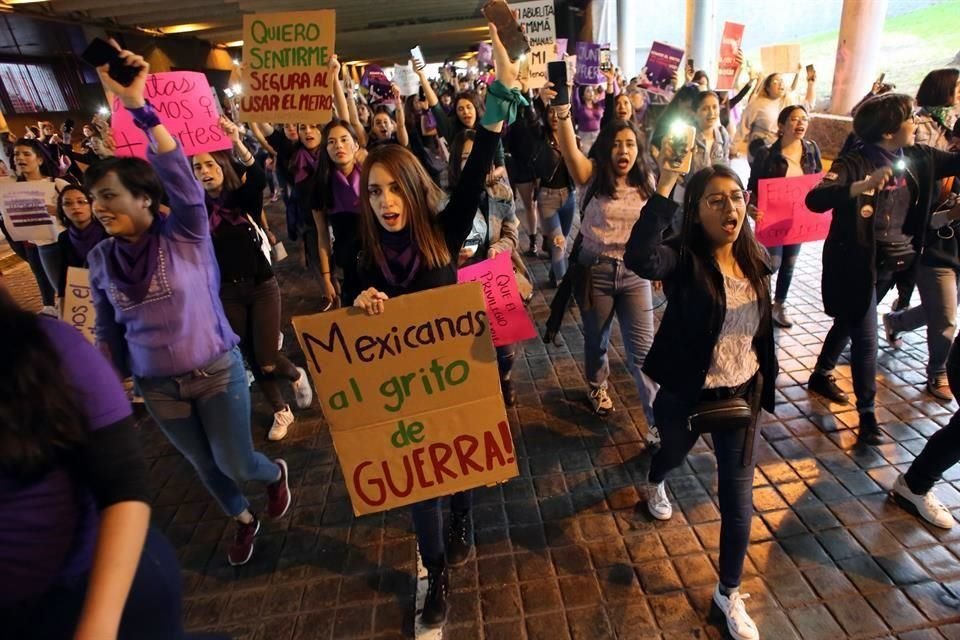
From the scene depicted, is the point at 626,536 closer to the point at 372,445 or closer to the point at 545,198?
the point at 372,445

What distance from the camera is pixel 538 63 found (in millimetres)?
7125

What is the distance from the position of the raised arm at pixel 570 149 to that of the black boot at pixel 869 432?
2397 millimetres

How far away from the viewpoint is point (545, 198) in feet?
19.9

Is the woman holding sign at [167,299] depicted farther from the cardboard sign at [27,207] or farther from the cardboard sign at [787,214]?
the cardboard sign at [787,214]

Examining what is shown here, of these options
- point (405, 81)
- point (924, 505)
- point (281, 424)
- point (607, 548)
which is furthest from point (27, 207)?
point (405, 81)

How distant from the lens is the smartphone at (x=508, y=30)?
7.34ft

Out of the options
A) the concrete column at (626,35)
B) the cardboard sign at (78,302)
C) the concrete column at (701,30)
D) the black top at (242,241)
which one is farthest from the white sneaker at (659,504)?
the concrete column at (626,35)

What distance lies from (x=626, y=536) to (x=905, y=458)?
1892mm

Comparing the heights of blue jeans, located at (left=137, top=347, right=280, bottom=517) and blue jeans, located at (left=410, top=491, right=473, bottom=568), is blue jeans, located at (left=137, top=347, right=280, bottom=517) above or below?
above

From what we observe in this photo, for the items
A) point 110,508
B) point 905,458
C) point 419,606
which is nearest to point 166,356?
point 110,508

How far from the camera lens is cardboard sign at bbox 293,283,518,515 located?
7.48 ft

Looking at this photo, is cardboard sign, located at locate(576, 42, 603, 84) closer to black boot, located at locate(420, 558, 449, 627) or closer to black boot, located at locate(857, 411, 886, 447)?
black boot, located at locate(857, 411, 886, 447)

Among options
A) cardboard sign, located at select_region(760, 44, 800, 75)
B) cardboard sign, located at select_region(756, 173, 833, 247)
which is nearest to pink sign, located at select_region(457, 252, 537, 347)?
cardboard sign, located at select_region(756, 173, 833, 247)

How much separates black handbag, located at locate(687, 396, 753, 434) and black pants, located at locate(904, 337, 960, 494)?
1237 mm
